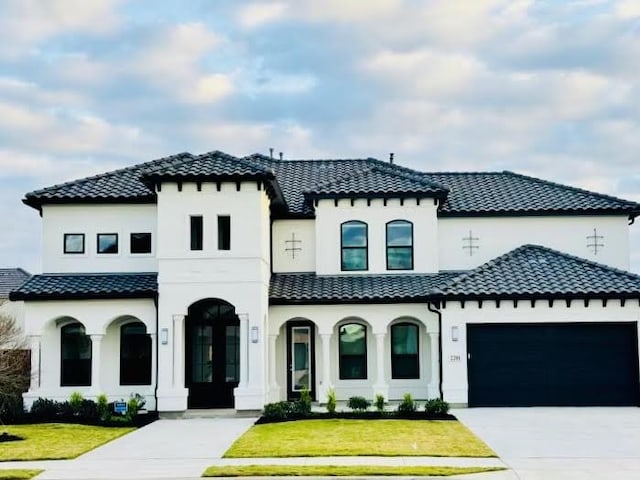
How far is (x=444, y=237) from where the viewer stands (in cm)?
2808

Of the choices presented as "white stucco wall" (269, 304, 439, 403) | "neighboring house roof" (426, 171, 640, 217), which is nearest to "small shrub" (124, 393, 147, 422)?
"white stucco wall" (269, 304, 439, 403)

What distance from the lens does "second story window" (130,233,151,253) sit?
26.8 m

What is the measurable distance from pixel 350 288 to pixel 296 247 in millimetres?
2590

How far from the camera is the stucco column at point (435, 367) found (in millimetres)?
25516

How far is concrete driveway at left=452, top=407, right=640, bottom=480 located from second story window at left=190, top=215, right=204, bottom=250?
851 centimetres

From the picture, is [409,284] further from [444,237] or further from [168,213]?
[168,213]

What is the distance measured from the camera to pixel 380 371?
84.4ft

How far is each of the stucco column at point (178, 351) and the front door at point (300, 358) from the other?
4292mm

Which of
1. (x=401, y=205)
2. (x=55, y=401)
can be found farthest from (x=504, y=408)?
(x=55, y=401)

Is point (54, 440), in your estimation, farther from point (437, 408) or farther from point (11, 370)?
point (437, 408)

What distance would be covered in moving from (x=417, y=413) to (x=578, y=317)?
5828mm

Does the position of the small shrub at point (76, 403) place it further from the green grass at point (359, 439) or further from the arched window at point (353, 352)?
the arched window at point (353, 352)

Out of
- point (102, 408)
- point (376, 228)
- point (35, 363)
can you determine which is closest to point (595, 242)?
point (376, 228)

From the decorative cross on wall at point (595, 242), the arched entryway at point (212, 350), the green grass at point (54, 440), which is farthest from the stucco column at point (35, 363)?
the decorative cross on wall at point (595, 242)
